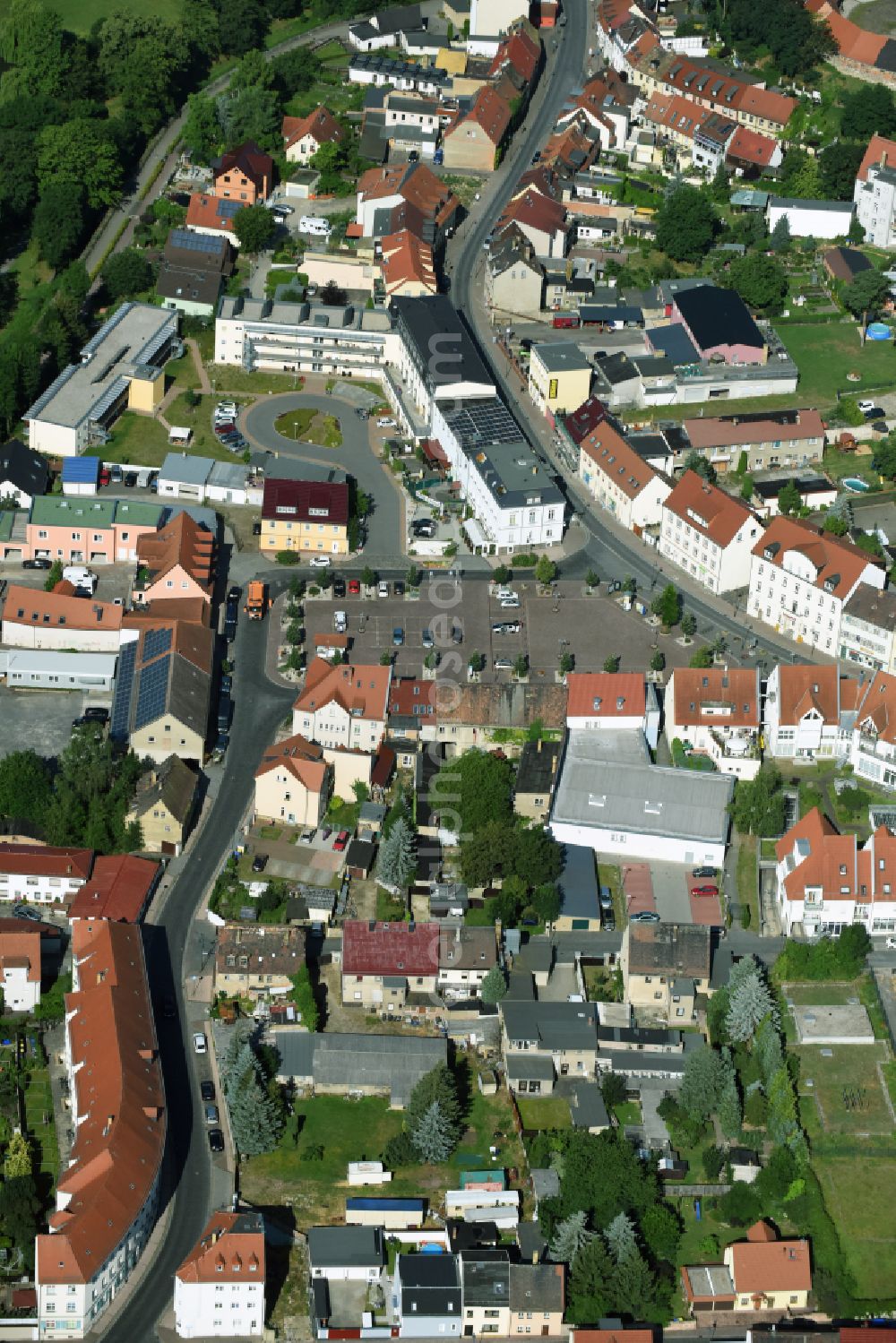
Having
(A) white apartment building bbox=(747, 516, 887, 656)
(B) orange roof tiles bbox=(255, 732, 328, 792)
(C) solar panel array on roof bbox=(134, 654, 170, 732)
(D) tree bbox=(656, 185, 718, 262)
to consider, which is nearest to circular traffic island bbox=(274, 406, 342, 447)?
(C) solar panel array on roof bbox=(134, 654, 170, 732)

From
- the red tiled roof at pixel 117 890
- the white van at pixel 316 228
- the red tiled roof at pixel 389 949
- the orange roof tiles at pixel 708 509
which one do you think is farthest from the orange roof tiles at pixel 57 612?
the white van at pixel 316 228

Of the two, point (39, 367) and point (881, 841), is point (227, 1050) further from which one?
point (39, 367)

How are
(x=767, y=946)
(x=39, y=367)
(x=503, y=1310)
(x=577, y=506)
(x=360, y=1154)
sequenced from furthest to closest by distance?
1. (x=39, y=367)
2. (x=577, y=506)
3. (x=767, y=946)
4. (x=360, y=1154)
5. (x=503, y=1310)

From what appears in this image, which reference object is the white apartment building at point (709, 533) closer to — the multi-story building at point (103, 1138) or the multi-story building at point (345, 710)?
the multi-story building at point (345, 710)

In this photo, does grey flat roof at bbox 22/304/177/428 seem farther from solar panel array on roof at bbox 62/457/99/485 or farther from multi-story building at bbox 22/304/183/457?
solar panel array on roof at bbox 62/457/99/485

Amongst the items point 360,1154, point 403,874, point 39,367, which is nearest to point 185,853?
point 403,874

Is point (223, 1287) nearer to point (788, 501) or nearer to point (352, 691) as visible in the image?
point (352, 691)

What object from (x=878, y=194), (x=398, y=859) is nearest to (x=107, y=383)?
(x=398, y=859)
